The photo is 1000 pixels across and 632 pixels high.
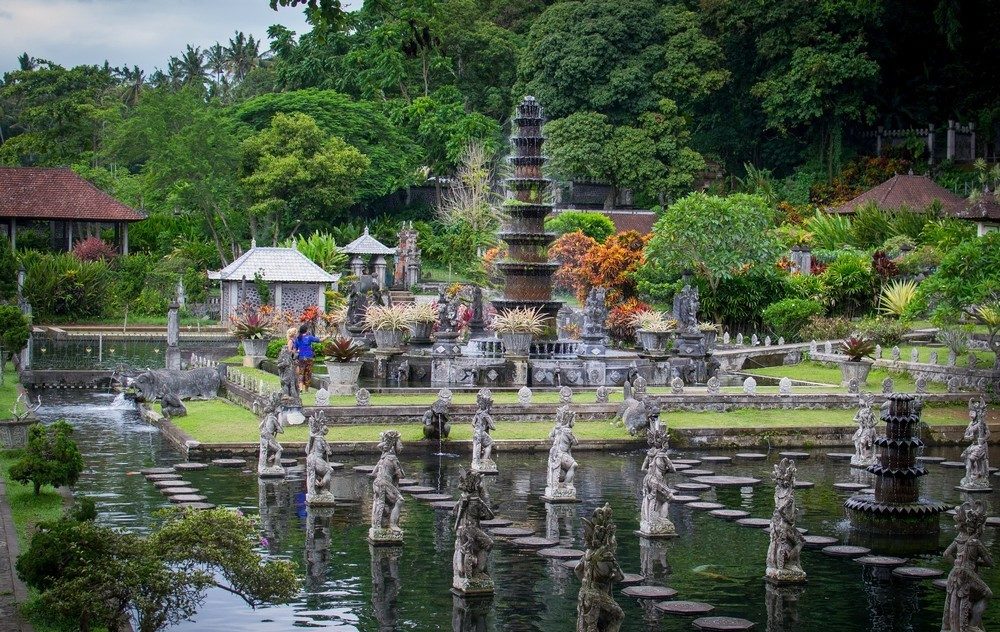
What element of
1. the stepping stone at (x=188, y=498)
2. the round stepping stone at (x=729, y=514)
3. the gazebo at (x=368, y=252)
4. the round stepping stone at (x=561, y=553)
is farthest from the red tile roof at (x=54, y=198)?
the round stepping stone at (x=561, y=553)

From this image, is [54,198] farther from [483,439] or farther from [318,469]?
[318,469]

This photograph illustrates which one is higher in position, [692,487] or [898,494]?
[898,494]

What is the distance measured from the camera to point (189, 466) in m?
27.7

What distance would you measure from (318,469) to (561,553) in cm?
522

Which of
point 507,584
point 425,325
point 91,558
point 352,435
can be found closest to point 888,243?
point 425,325

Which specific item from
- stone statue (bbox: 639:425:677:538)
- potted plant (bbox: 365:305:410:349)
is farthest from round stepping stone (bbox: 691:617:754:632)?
potted plant (bbox: 365:305:410:349)

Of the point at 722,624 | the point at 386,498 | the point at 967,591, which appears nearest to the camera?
the point at 967,591

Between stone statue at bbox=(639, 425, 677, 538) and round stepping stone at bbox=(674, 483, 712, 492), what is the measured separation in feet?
13.1

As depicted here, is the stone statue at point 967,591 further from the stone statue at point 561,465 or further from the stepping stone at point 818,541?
the stone statue at point 561,465

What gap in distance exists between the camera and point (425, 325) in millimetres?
42094

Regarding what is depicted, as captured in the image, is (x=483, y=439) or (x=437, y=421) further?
(x=437, y=421)

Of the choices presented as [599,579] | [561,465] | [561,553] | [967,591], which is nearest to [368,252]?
[561,465]

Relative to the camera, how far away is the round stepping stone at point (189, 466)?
90.2 ft

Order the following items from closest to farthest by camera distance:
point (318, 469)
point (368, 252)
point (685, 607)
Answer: point (685, 607) < point (318, 469) < point (368, 252)
